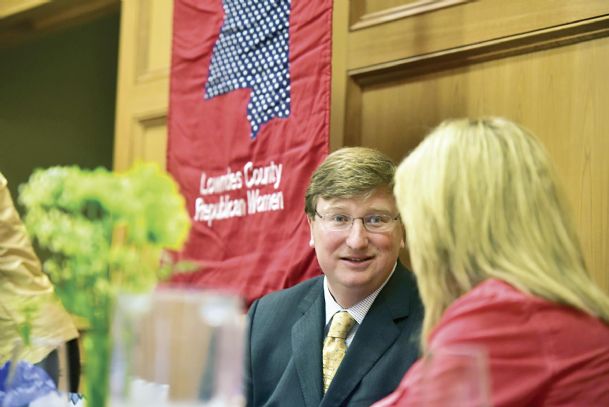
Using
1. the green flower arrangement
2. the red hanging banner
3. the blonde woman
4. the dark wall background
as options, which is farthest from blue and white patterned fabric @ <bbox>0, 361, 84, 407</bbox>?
the dark wall background

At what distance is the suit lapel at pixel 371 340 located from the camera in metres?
2.18

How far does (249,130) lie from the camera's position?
3.33 m

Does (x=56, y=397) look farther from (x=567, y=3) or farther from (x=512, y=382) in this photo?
(x=567, y=3)

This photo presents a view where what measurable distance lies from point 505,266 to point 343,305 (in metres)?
1.06

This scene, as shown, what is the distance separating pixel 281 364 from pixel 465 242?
1099 millimetres

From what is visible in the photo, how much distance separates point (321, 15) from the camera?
307 cm

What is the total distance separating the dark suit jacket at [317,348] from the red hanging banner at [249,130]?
0.50 m

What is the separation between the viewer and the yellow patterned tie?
7.48 ft

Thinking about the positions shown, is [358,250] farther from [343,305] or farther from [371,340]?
[371,340]

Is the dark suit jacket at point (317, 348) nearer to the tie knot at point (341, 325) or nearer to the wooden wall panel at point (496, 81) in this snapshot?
the tie knot at point (341, 325)

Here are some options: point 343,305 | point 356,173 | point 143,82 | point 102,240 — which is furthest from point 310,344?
point 143,82

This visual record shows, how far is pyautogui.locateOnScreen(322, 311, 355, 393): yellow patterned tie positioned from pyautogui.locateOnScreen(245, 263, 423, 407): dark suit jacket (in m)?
0.02

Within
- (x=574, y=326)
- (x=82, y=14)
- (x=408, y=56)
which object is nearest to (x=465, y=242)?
(x=574, y=326)

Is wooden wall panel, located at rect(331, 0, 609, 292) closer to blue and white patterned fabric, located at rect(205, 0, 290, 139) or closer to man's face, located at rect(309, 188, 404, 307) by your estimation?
blue and white patterned fabric, located at rect(205, 0, 290, 139)
